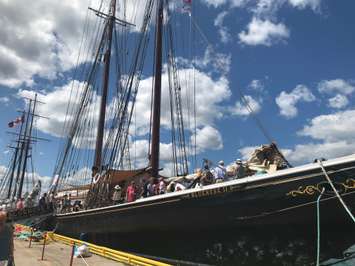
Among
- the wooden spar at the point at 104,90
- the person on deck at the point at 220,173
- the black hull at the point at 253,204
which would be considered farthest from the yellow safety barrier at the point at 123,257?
the wooden spar at the point at 104,90

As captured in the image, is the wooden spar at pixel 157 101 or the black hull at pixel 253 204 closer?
the black hull at pixel 253 204

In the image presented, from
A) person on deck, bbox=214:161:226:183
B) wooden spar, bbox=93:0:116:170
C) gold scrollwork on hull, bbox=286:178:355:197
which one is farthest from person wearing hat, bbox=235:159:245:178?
wooden spar, bbox=93:0:116:170

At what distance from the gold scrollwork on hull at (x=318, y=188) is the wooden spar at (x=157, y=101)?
8364 mm

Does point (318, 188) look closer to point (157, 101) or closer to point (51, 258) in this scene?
point (51, 258)

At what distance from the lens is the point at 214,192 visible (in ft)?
30.8

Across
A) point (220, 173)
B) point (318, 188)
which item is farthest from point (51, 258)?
point (318, 188)

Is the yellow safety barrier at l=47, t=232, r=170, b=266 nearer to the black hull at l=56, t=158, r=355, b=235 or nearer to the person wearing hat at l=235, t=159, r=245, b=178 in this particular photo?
the black hull at l=56, t=158, r=355, b=235

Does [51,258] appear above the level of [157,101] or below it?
below

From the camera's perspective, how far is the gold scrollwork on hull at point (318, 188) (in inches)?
297

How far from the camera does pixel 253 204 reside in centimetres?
873

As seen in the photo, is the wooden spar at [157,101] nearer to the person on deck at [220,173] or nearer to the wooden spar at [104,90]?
the person on deck at [220,173]

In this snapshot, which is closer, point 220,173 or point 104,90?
point 220,173

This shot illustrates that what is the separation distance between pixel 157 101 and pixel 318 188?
10.1 metres

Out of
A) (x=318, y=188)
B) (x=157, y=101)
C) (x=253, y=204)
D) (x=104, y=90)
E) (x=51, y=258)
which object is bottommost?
(x=51, y=258)
